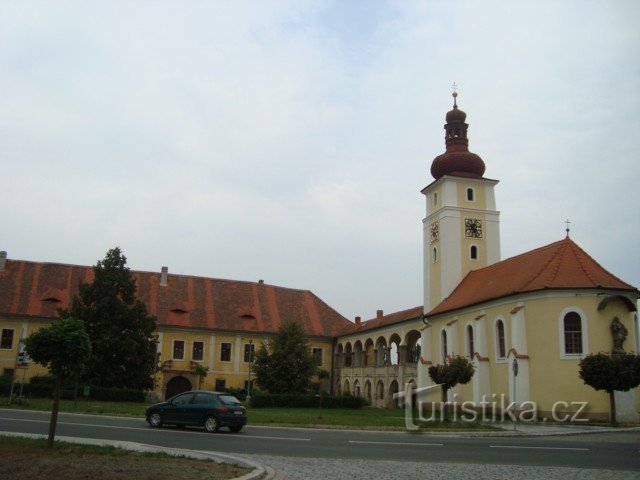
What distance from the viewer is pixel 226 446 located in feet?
50.6

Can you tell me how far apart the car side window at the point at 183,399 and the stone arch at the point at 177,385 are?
32.3 m

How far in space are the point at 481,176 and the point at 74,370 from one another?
3753cm

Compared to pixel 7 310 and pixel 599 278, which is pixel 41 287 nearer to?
pixel 7 310

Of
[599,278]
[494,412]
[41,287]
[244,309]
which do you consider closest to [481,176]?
[599,278]

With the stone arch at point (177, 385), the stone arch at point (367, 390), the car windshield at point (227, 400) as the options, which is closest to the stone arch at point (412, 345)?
the stone arch at point (367, 390)

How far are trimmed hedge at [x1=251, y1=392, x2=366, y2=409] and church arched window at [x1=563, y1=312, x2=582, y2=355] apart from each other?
55.1ft

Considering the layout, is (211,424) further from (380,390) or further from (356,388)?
(356,388)

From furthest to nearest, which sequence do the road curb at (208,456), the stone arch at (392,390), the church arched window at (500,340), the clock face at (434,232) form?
1. the stone arch at (392,390)
2. the clock face at (434,232)
3. the church arched window at (500,340)
4. the road curb at (208,456)

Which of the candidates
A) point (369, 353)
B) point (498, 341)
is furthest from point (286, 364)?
point (498, 341)

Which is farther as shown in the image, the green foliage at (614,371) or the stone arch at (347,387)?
the stone arch at (347,387)

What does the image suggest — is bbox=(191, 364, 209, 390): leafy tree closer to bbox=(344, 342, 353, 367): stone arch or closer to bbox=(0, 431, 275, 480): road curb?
bbox=(344, 342, 353, 367): stone arch

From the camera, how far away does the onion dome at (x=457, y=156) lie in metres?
45.6

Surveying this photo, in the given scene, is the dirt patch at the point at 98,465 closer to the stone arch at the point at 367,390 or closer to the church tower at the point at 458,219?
the church tower at the point at 458,219

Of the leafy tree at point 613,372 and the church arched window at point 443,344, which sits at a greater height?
the church arched window at point 443,344
